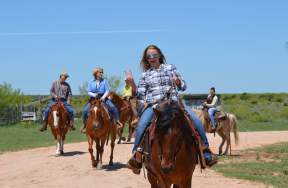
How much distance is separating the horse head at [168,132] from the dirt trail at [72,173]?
4.94 m

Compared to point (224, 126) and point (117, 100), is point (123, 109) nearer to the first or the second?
point (117, 100)

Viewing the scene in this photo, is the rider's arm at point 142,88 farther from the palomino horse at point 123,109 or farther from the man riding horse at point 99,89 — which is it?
the palomino horse at point 123,109

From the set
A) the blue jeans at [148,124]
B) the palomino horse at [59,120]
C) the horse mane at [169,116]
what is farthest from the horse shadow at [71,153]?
the horse mane at [169,116]

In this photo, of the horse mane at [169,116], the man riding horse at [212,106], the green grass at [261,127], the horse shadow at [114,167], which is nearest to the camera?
the horse mane at [169,116]

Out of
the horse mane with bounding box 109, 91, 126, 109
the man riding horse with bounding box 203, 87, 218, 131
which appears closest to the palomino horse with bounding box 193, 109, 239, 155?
the man riding horse with bounding box 203, 87, 218, 131

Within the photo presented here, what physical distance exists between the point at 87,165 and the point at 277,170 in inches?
208

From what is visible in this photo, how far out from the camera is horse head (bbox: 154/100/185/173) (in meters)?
8.09

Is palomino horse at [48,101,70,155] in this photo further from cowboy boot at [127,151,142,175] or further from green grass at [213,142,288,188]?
cowboy boot at [127,151,142,175]

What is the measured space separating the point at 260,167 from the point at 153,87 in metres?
8.22

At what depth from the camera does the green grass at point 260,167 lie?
1418 cm

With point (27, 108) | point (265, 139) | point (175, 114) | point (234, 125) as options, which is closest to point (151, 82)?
point (175, 114)

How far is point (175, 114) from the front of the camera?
8281 millimetres

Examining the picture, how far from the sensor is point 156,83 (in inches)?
362

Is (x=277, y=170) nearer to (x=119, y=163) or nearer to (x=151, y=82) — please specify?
(x=119, y=163)
